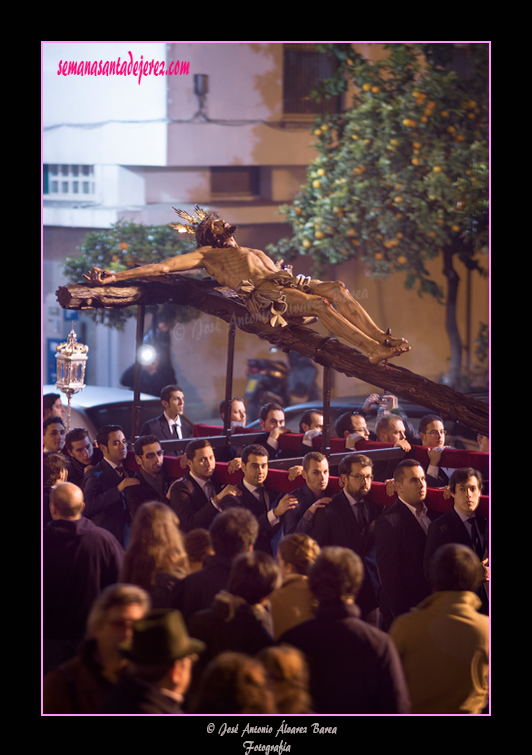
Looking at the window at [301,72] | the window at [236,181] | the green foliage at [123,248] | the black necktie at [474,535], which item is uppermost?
the window at [301,72]

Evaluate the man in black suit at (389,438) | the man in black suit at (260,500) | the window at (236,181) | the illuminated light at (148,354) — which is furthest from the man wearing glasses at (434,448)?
the window at (236,181)

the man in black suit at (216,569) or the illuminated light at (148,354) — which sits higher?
the illuminated light at (148,354)

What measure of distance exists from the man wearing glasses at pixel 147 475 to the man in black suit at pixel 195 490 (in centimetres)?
19

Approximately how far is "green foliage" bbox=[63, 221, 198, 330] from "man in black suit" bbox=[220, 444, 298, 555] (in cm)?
499

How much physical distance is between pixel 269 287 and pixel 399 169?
5.15 meters

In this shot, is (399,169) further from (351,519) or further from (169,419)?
(351,519)

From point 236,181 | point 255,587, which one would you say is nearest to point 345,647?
point 255,587

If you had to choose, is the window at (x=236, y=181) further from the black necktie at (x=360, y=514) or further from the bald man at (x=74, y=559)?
the bald man at (x=74, y=559)

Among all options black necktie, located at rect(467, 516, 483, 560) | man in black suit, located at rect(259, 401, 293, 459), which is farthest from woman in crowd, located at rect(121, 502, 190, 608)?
man in black suit, located at rect(259, 401, 293, 459)

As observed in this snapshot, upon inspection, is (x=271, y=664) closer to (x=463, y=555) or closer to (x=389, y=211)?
(x=463, y=555)

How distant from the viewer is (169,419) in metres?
6.09

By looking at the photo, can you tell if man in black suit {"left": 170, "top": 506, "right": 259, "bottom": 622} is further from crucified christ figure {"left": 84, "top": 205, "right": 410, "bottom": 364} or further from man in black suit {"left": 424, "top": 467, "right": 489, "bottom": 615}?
crucified christ figure {"left": 84, "top": 205, "right": 410, "bottom": 364}

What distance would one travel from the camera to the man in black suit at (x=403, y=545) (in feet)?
14.4

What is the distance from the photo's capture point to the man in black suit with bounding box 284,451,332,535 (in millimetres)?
4629
